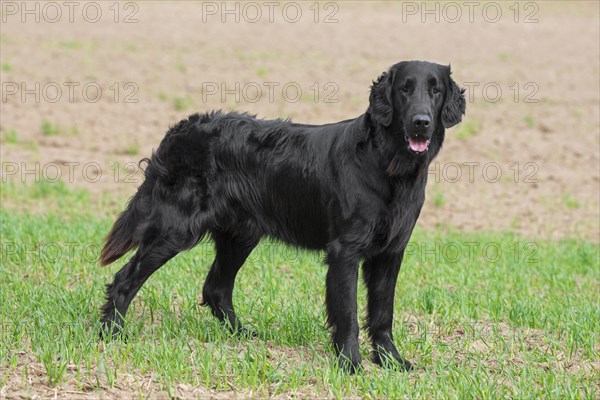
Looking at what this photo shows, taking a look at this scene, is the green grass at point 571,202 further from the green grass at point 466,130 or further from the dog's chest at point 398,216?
the dog's chest at point 398,216

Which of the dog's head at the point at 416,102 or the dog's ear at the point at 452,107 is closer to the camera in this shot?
the dog's head at the point at 416,102

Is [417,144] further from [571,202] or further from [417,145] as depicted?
[571,202]

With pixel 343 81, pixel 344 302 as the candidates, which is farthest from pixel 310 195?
pixel 343 81

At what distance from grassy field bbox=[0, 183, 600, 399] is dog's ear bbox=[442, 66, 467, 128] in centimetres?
150

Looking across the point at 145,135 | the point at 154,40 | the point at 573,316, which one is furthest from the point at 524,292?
the point at 154,40

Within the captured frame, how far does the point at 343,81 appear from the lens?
18.6 m

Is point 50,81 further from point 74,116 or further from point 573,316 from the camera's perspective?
point 573,316

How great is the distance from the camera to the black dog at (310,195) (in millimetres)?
5398

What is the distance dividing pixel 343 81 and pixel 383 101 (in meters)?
13.4

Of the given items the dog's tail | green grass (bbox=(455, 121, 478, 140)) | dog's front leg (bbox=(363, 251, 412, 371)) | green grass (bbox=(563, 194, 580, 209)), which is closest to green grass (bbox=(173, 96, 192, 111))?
green grass (bbox=(455, 121, 478, 140))

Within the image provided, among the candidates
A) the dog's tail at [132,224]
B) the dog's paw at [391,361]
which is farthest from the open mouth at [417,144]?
the dog's tail at [132,224]

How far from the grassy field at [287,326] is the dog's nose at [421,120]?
145cm

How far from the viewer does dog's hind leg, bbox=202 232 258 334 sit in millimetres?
6371

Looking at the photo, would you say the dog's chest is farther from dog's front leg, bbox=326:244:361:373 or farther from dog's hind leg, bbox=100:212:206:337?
dog's hind leg, bbox=100:212:206:337
